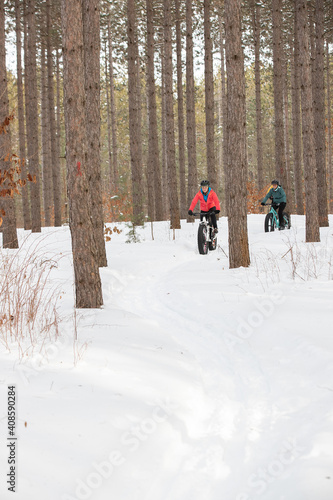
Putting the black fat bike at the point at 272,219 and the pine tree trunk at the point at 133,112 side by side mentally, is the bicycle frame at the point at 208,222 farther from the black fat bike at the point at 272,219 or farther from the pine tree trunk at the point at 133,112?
the pine tree trunk at the point at 133,112

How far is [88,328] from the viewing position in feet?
16.6

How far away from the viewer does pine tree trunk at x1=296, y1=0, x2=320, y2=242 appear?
10625 millimetres

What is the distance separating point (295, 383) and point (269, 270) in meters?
4.36

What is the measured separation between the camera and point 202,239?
11.6m

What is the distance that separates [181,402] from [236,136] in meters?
6.12

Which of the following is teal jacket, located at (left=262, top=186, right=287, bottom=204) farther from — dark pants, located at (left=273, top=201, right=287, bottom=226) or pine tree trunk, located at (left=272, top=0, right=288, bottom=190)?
pine tree trunk, located at (left=272, top=0, right=288, bottom=190)

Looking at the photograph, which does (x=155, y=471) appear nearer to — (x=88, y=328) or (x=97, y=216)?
(x=88, y=328)

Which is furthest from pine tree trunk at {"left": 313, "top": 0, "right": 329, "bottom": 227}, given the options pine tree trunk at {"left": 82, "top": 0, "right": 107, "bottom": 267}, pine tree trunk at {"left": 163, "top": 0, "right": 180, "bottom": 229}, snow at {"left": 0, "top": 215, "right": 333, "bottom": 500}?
snow at {"left": 0, "top": 215, "right": 333, "bottom": 500}

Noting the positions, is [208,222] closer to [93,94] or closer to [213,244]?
[213,244]

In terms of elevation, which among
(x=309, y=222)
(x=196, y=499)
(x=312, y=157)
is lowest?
(x=196, y=499)

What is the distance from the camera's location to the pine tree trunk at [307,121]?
1062 centimetres

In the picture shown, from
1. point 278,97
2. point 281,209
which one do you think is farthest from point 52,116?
point 281,209

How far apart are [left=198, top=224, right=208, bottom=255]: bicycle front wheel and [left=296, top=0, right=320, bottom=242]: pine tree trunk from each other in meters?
2.73

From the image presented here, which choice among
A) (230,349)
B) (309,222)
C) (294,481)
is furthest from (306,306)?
(309,222)
